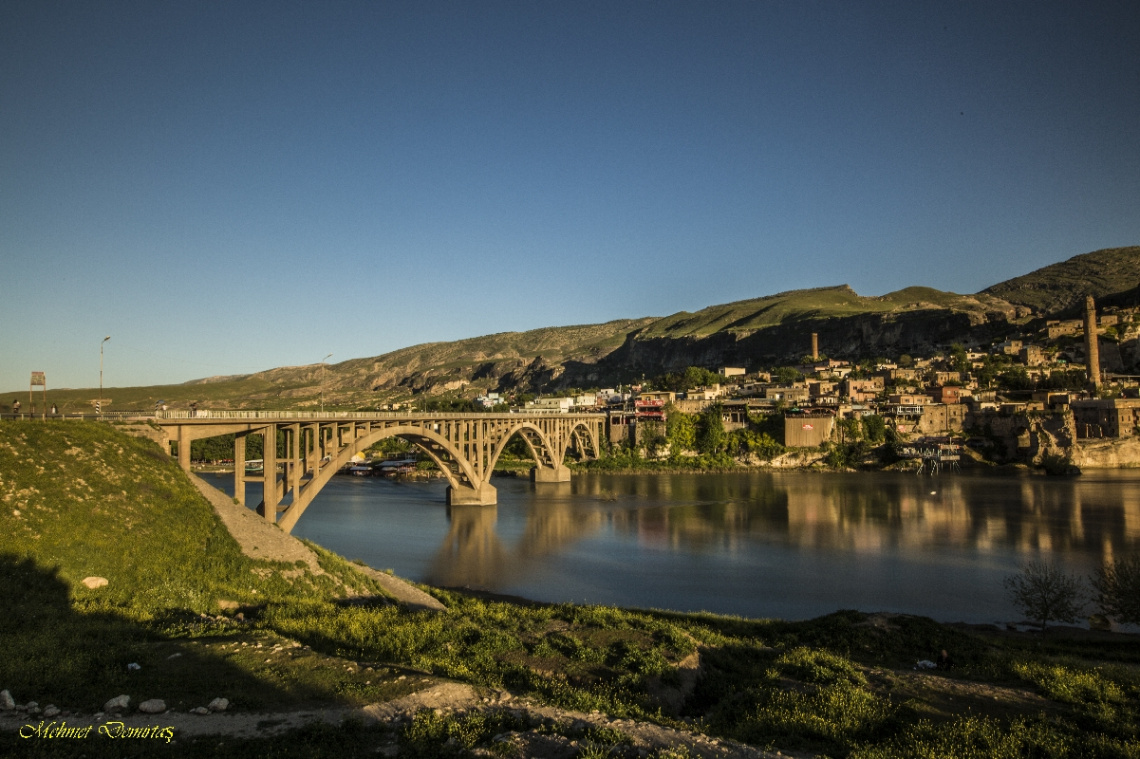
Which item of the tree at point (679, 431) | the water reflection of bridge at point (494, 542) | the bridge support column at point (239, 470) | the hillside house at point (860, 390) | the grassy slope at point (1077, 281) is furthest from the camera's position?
the grassy slope at point (1077, 281)

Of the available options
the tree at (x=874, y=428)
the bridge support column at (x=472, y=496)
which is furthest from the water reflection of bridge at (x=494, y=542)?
the tree at (x=874, y=428)

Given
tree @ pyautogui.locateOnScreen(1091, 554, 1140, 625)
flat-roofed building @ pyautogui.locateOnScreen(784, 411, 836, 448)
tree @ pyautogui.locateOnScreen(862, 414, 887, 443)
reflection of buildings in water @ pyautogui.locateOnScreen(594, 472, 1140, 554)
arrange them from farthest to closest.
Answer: flat-roofed building @ pyautogui.locateOnScreen(784, 411, 836, 448), tree @ pyautogui.locateOnScreen(862, 414, 887, 443), reflection of buildings in water @ pyautogui.locateOnScreen(594, 472, 1140, 554), tree @ pyautogui.locateOnScreen(1091, 554, 1140, 625)

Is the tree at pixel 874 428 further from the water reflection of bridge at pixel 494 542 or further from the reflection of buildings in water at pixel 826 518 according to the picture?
the water reflection of bridge at pixel 494 542

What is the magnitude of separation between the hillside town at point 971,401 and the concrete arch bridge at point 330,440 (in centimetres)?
2344

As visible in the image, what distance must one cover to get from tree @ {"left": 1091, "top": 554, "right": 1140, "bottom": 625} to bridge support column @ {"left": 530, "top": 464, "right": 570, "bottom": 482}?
5003cm

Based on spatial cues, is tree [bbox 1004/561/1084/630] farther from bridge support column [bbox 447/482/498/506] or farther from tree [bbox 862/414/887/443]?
tree [bbox 862/414/887/443]

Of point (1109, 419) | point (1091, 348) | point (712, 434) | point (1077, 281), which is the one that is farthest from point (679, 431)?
point (1077, 281)

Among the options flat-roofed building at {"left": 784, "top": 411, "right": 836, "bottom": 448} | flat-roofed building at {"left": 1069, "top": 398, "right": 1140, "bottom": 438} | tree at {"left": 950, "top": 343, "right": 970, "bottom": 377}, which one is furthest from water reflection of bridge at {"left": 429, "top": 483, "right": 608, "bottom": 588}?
tree at {"left": 950, "top": 343, "right": 970, "bottom": 377}

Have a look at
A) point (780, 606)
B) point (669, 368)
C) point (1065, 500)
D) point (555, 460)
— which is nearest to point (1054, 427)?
point (1065, 500)

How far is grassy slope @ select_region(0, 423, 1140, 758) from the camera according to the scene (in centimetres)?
908

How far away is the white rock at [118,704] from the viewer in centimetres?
834

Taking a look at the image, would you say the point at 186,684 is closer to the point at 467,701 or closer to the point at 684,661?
the point at 467,701

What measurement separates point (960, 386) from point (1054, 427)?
61.4ft

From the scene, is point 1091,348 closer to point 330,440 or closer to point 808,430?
point 808,430
